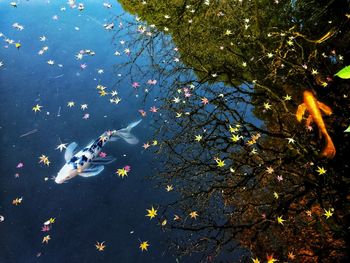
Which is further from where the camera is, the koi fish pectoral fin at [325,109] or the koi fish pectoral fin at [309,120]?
the koi fish pectoral fin at [325,109]

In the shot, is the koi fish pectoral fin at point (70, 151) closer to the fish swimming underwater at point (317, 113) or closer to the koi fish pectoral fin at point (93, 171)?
the koi fish pectoral fin at point (93, 171)

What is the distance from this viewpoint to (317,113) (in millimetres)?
7859

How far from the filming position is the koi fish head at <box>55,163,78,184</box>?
7.12 metres

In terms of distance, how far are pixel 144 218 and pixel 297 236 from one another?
331cm

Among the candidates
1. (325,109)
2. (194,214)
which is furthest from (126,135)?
(325,109)

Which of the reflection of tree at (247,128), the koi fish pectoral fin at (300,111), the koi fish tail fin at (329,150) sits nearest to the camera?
the reflection of tree at (247,128)

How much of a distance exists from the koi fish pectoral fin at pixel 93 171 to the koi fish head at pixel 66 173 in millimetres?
191

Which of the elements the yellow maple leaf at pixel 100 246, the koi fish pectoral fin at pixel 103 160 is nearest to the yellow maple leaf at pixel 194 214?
the yellow maple leaf at pixel 100 246

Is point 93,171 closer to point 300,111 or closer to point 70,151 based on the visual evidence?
point 70,151

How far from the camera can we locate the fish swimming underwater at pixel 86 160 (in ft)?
23.6

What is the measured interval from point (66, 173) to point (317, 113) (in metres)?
6.12

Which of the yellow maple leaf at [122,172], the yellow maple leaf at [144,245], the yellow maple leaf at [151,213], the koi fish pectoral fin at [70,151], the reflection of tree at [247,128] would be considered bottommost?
the yellow maple leaf at [144,245]

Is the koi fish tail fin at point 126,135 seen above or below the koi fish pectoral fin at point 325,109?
below

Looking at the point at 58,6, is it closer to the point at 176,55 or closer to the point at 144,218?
the point at 176,55
